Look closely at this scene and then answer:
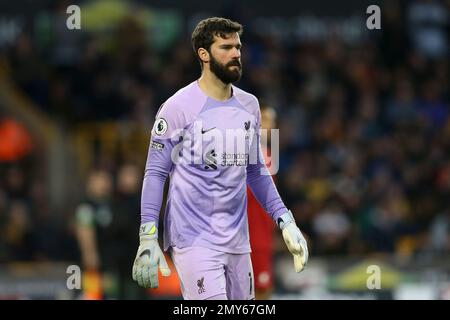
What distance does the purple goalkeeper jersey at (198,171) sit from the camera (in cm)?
720

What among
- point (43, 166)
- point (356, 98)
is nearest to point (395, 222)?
point (356, 98)

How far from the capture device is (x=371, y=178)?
55.1 ft

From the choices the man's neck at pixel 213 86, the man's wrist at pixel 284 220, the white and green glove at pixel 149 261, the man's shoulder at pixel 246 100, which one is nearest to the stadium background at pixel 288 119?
the man's wrist at pixel 284 220

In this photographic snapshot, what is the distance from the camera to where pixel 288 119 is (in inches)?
684

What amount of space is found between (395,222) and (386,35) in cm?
352

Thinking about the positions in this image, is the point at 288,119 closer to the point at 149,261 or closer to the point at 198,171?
the point at 198,171

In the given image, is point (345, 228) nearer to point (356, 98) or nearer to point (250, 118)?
point (356, 98)

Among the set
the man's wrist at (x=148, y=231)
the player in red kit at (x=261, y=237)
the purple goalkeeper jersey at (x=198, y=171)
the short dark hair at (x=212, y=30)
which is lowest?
the player in red kit at (x=261, y=237)

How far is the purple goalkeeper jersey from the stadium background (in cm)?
643

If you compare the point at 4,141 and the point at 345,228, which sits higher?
the point at 4,141

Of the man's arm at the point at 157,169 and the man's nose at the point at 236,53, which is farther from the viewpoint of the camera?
the man's nose at the point at 236,53

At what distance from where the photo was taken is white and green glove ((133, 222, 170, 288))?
7.04 meters

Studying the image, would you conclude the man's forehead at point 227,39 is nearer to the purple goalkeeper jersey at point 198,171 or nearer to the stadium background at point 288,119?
the purple goalkeeper jersey at point 198,171
